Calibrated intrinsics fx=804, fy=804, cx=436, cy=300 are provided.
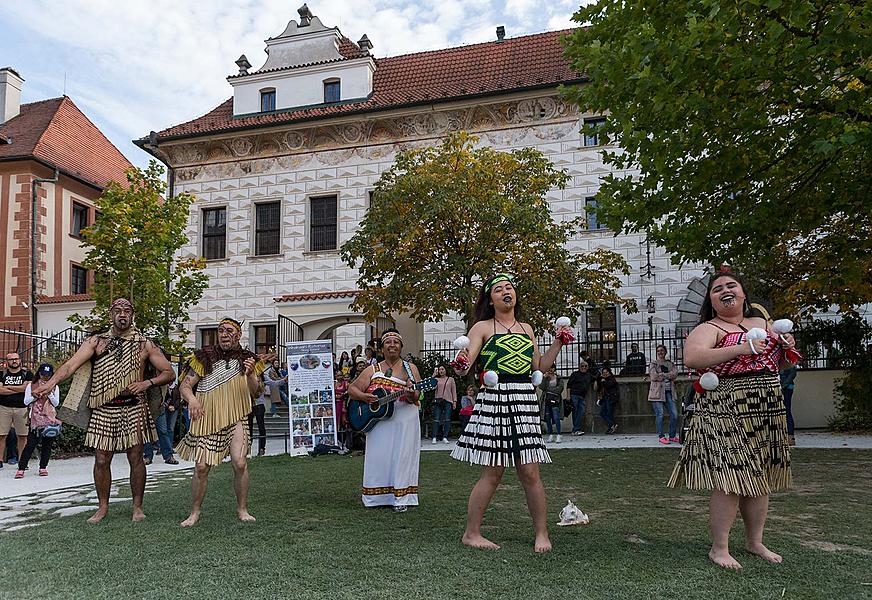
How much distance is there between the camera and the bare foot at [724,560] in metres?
4.86

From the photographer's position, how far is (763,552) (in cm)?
515

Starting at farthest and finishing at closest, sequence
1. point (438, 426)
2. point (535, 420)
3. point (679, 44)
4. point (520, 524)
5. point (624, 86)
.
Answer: point (438, 426), point (624, 86), point (679, 44), point (520, 524), point (535, 420)

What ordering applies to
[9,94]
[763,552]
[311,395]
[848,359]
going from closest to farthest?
[763,552] < [311,395] < [848,359] < [9,94]

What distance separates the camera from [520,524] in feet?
21.6

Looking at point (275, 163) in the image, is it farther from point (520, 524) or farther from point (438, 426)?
point (520, 524)

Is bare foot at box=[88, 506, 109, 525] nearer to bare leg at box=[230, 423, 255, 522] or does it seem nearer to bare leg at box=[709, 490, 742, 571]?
bare leg at box=[230, 423, 255, 522]

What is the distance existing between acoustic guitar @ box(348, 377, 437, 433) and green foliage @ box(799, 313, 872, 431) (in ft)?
46.2

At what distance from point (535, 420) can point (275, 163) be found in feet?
76.2

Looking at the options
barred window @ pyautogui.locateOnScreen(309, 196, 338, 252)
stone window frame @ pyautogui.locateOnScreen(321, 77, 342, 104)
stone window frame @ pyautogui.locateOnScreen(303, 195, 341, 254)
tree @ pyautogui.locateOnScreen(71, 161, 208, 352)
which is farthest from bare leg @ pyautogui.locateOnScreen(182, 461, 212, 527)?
stone window frame @ pyautogui.locateOnScreen(321, 77, 342, 104)

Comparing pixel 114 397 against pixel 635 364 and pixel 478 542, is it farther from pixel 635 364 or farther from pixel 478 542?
pixel 635 364

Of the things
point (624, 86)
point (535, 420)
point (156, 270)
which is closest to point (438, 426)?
point (156, 270)

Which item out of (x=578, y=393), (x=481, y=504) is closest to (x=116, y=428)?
(x=481, y=504)

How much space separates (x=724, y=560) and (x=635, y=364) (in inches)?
622

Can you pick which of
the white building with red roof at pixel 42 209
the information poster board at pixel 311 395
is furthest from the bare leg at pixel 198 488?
the white building with red roof at pixel 42 209
